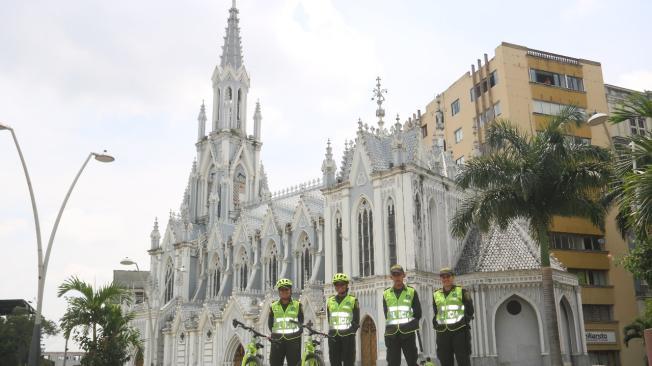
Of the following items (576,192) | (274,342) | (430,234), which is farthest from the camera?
(430,234)

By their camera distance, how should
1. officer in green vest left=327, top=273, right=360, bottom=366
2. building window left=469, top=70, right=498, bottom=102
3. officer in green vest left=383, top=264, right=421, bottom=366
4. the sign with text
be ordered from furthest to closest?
1. building window left=469, top=70, right=498, bottom=102
2. the sign with text
3. officer in green vest left=327, top=273, right=360, bottom=366
4. officer in green vest left=383, top=264, right=421, bottom=366

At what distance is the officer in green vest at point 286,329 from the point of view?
43.0 ft

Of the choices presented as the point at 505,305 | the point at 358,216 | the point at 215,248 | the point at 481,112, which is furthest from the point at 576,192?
the point at 215,248

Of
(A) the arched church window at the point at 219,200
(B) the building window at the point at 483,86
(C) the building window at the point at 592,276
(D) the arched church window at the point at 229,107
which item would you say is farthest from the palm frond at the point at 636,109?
(D) the arched church window at the point at 229,107

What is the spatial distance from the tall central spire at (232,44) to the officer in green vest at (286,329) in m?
49.0

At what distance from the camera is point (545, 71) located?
172 feet

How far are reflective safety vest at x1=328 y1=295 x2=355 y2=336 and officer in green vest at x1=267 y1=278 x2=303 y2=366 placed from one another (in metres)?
0.73

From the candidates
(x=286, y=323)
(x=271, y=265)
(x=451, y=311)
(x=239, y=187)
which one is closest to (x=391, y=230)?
(x=271, y=265)

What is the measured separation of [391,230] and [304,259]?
1154 centimetres

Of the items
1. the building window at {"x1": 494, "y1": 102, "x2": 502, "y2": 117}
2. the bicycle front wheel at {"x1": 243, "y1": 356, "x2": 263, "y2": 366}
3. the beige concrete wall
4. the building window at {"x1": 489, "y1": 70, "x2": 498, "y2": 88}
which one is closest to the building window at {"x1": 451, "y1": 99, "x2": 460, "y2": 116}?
the beige concrete wall

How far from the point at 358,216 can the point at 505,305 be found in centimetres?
894

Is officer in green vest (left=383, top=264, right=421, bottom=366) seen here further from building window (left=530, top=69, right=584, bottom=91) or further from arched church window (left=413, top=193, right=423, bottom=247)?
building window (left=530, top=69, right=584, bottom=91)

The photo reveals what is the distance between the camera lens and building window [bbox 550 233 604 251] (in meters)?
47.8

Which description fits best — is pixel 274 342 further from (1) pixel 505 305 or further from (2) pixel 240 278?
(2) pixel 240 278
